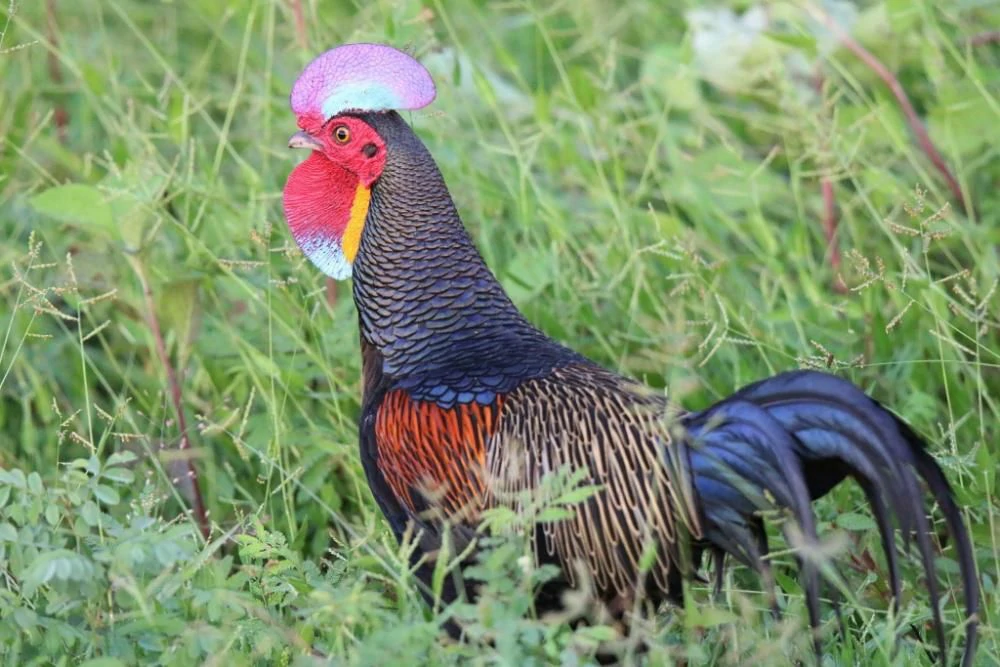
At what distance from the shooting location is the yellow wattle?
3.38 m

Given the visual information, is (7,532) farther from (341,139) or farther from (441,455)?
(341,139)

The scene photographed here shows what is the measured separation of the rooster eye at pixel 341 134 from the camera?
131 inches

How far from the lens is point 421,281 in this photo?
3270mm

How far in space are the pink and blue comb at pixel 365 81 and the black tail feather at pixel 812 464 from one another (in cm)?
100

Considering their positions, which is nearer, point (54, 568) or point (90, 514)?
point (54, 568)

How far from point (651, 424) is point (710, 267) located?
1.01 m

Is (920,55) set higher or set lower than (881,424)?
higher

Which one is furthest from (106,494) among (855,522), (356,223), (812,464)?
(855,522)

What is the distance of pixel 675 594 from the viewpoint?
9.84ft

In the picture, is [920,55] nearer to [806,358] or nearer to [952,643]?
[806,358]

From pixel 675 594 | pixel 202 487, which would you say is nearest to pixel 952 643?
pixel 675 594

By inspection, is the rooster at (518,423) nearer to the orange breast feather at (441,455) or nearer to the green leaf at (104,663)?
the orange breast feather at (441,455)

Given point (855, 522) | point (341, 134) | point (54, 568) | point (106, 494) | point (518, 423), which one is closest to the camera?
point (54, 568)

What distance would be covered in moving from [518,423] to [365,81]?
853 mm
